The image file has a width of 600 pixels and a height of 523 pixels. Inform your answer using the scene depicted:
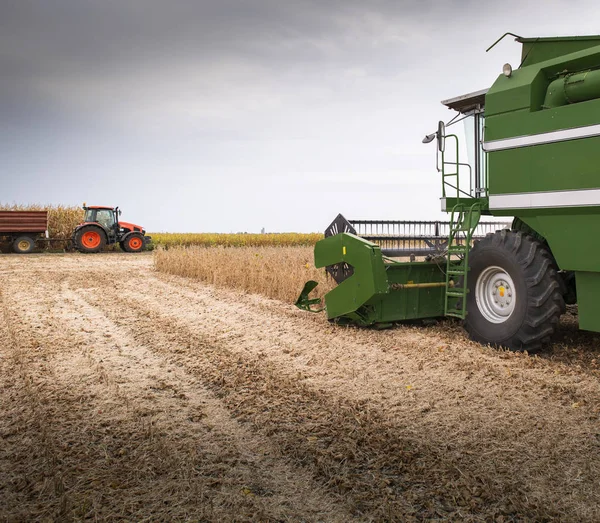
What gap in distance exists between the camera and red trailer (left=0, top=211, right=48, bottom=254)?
24.5 meters

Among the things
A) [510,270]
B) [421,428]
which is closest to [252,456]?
[421,428]

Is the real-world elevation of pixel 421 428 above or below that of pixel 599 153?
below

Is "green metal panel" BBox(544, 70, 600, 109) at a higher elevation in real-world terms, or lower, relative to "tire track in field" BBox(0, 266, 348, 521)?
higher

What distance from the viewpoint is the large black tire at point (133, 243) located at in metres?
25.3

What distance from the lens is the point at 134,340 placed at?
673cm

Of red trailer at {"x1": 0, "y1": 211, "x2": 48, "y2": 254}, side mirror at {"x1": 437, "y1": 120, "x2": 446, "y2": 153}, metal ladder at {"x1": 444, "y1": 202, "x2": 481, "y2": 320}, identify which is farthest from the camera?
red trailer at {"x1": 0, "y1": 211, "x2": 48, "y2": 254}

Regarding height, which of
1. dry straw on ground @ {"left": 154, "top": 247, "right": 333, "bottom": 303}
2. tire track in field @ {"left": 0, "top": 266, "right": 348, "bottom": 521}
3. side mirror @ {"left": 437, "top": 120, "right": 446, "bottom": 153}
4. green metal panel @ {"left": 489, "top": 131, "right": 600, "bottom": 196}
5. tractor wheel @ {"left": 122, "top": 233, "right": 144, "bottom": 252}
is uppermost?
side mirror @ {"left": 437, "top": 120, "right": 446, "bottom": 153}

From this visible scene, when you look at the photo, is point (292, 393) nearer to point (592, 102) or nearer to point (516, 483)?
point (516, 483)

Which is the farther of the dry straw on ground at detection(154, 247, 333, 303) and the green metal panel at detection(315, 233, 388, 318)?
the dry straw on ground at detection(154, 247, 333, 303)

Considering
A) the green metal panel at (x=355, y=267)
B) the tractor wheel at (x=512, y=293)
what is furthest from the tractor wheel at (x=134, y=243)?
the tractor wheel at (x=512, y=293)

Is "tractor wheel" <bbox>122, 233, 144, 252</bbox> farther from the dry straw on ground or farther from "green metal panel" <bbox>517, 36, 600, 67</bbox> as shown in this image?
"green metal panel" <bbox>517, 36, 600, 67</bbox>

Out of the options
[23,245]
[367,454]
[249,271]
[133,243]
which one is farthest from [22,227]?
[367,454]

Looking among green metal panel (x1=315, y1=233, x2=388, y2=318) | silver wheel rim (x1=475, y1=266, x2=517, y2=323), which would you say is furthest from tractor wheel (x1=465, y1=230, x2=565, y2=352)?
green metal panel (x1=315, y1=233, x2=388, y2=318)

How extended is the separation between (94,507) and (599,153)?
4.95 meters
